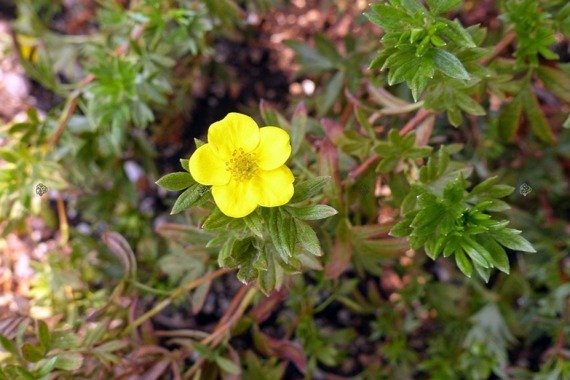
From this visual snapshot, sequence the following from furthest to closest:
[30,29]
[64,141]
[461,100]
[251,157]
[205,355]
Result: [30,29]
[64,141]
[205,355]
[461,100]
[251,157]

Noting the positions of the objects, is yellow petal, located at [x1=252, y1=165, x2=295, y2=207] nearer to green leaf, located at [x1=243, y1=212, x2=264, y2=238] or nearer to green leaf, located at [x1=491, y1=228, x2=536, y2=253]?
green leaf, located at [x1=243, y1=212, x2=264, y2=238]

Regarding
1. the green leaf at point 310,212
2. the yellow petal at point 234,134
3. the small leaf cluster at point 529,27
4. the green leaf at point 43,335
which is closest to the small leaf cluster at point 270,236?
the green leaf at point 310,212


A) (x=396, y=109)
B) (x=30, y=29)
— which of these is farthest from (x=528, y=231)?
(x=30, y=29)

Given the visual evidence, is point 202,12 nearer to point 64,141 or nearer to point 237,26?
point 64,141

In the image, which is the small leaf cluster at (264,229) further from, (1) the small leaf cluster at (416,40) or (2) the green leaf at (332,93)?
(2) the green leaf at (332,93)

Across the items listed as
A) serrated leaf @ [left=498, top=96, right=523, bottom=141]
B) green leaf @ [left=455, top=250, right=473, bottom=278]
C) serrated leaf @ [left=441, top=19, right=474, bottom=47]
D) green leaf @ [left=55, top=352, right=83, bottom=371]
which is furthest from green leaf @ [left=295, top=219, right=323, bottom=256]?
serrated leaf @ [left=498, top=96, right=523, bottom=141]

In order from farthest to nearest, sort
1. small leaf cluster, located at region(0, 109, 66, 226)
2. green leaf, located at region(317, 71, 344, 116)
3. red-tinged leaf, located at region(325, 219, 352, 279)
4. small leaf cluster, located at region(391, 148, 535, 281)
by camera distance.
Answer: green leaf, located at region(317, 71, 344, 116)
small leaf cluster, located at region(0, 109, 66, 226)
red-tinged leaf, located at region(325, 219, 352, 279)
small leaf cluster, located at region(391, 148, 535, 281)
